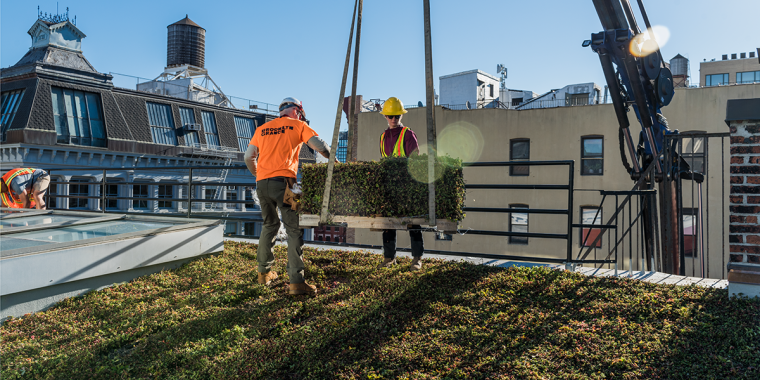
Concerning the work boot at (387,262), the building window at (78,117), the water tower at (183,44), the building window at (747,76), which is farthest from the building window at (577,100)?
the water tower at (183,44)

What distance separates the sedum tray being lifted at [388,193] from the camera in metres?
4.43

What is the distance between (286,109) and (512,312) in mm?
3142

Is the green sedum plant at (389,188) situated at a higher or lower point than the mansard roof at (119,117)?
lower

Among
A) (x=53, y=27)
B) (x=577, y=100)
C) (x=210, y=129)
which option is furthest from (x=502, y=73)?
(x=53, y=27)

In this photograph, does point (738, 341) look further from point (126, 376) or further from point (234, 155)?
point (234, 155)

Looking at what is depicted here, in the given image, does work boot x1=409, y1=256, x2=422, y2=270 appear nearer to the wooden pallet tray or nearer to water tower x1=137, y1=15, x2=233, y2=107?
the wooden pallet tray

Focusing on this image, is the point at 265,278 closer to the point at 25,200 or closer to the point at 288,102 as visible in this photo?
the point at 288,102

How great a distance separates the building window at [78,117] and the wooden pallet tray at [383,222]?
3075 cm

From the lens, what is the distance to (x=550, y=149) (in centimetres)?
2452

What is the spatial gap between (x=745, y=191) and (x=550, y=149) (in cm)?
2108

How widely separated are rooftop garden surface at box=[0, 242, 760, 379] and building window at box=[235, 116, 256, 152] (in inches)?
1408

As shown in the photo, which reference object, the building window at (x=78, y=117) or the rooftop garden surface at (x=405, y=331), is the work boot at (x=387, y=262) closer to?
the rooftop garden surface at (x=405, y=331)

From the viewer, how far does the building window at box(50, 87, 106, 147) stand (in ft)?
95.0

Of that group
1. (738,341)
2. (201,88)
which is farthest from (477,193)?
(201,88)
